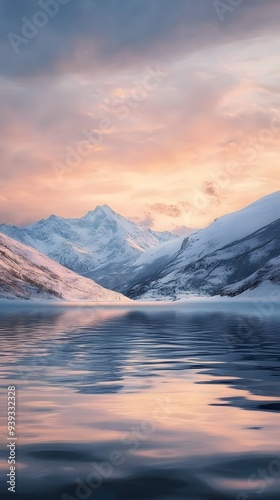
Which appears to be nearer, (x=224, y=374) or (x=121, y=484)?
(x=121, y=484)

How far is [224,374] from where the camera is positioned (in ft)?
104

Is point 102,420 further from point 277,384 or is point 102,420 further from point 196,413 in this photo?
point 277,384

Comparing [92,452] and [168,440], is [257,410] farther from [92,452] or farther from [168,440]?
[92,452]

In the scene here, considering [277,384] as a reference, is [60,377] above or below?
above

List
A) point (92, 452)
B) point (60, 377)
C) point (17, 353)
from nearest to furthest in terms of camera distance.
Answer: point (92, 452) → point (60, 377) → point (17, 353)

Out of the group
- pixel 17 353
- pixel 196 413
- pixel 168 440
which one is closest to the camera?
pixel 168 440

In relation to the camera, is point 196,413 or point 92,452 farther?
point 196,413

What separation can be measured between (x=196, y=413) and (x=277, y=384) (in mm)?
7476

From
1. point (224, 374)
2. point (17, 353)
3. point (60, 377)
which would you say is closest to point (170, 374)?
point (224, 374)

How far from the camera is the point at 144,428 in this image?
18.9 meters

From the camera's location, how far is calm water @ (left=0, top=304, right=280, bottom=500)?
1361 centimetres

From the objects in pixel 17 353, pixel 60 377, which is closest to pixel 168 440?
pixel 60 377

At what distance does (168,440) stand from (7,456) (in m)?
4.12

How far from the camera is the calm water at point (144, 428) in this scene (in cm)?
1361
